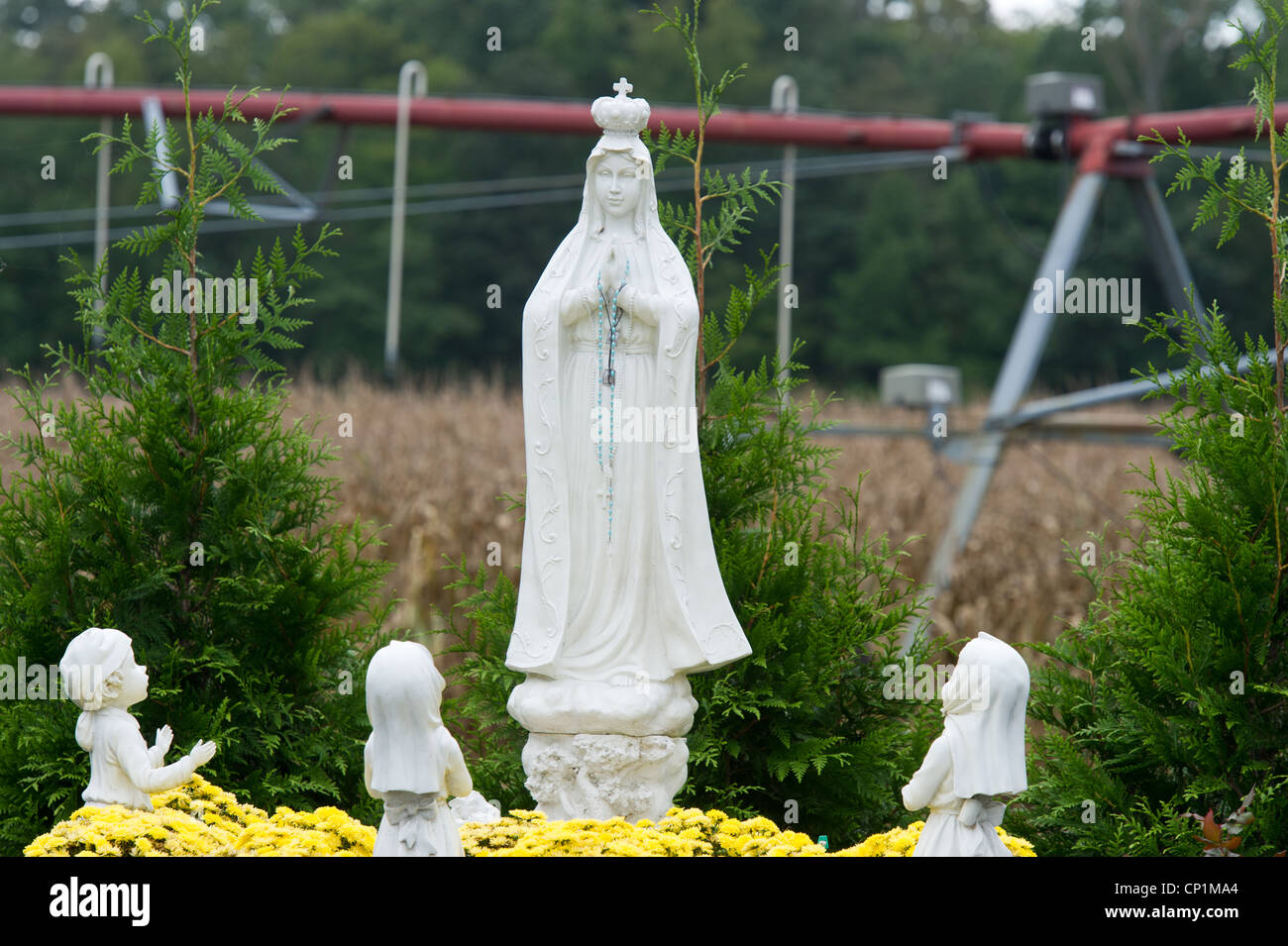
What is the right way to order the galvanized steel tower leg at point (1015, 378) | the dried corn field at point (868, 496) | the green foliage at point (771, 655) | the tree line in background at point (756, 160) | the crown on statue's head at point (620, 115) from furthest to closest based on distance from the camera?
the tree line in background at point (756, 160), the dried corn field at point (868, 496), the galvanized steel tower leg at point (1015, 378), the green foliage at point (771, 655), the crown on statue's head at point (620, 115)

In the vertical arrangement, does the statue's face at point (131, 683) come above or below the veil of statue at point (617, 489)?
below

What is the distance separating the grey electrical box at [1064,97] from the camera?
12.8m

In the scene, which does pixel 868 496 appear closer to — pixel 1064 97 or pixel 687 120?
pixel 687 120

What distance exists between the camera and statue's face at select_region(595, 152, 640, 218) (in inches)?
228

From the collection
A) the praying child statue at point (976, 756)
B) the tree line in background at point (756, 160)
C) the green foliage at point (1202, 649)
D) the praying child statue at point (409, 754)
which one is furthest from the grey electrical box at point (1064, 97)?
the tree line in background at point (756, 160)

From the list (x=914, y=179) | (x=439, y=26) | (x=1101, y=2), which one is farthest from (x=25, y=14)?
(x=1101, y=2)

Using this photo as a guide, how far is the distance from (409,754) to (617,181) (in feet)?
7.69

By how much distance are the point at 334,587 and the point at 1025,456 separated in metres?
14.1

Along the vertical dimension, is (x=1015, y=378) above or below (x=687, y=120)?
below

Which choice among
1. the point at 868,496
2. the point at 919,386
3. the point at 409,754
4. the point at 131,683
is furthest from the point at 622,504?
the point at 868,496

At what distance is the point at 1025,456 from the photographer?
19484mm

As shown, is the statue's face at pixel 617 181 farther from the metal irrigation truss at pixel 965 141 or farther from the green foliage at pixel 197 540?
the metal irrigation truss at pixel 965 141

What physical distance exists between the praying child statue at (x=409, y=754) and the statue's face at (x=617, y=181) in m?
2.00

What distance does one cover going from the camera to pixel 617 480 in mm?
5797
